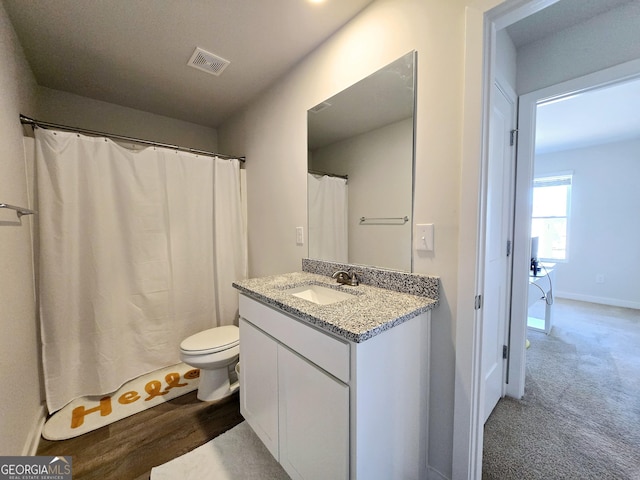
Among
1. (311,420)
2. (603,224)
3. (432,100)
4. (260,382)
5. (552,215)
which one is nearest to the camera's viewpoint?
(311,420)

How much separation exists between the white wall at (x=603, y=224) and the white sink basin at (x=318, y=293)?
191 inches

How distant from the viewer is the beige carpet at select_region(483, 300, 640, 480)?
125 centimetres

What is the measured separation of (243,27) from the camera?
1.44 m

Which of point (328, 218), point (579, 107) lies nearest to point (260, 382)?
point (328, 218)

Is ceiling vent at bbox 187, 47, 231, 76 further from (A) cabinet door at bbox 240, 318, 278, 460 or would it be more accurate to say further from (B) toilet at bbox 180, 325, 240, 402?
(B) toilet at bbox 180, 325, 240, 402

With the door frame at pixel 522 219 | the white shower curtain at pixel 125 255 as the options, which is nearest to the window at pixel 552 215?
the door frame at pixel 522 219

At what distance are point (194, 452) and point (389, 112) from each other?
2.12 m

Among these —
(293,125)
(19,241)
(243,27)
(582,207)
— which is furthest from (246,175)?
(582,207)

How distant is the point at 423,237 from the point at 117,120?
2.89 meters

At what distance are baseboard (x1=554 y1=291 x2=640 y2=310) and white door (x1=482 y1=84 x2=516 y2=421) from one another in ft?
12.0

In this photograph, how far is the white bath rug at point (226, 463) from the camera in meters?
1.23

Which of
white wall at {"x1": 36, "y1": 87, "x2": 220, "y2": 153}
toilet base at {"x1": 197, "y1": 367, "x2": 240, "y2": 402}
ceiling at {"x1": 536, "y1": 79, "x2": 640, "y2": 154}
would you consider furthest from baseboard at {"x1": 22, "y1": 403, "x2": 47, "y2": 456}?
ceiling at {"x1": 536, "y1": 79, "x2": 640, "y2": 154}

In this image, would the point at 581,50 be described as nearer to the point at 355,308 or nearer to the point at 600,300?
the point at 355,308

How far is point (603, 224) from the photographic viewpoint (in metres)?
3.75
